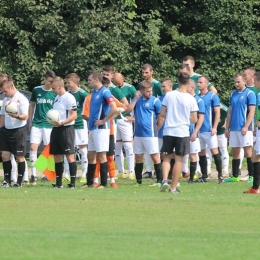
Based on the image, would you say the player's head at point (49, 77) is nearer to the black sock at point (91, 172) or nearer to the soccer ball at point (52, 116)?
the soccer ball at point (52, 116)

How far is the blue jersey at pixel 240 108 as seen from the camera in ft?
64.4

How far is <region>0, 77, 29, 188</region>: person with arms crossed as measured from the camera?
18.2 metres

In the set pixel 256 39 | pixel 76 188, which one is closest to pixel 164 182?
pixel 76 188

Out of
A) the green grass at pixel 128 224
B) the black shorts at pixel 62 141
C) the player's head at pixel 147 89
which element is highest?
the player's head at pixel 147 89

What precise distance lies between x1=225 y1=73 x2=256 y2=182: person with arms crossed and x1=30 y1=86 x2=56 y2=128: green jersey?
3.60 meters

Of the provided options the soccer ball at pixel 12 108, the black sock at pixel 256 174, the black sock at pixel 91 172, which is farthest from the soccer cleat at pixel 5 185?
the black sock at pixel 256 174

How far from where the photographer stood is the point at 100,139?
57.7 ft

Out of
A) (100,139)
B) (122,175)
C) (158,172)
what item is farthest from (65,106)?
(122,175)

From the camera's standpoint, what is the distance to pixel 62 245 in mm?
10570

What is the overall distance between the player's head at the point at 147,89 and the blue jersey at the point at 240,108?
182cm

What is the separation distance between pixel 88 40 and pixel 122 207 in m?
17.1

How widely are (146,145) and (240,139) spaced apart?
1.95 metres

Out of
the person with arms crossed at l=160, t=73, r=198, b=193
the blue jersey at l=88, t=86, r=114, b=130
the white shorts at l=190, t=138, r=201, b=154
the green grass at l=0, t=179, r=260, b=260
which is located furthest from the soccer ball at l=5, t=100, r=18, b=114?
the white shorts at l=190, t=138, r=201, b=154

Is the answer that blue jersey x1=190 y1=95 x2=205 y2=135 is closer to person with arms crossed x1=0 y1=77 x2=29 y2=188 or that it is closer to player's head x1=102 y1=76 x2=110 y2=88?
player's head x1=102 y1=76 x2=110 y2=88
